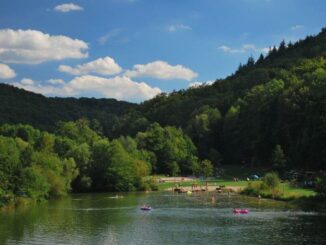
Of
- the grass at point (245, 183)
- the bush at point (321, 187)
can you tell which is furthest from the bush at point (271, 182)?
the bush at point (321, 187)

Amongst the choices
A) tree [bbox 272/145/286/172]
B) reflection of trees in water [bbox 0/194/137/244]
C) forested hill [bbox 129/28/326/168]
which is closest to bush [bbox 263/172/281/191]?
reflection of trees in water [bbox 0/194/137/244]

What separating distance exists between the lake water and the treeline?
595 centimetres

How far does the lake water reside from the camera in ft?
186

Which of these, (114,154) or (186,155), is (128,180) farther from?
(186,155)

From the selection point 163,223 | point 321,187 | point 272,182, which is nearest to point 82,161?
point 272,182

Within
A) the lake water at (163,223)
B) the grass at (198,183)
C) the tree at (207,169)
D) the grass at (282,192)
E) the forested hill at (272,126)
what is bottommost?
the lake water at (163,223)

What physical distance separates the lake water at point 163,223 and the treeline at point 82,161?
5954 millimetres

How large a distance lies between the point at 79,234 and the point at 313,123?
87.0 m

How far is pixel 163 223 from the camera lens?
68.9 metres

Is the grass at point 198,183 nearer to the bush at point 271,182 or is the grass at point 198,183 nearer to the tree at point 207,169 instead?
the tree at point 207,169

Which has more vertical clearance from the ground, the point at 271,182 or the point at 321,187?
the point at 271,182

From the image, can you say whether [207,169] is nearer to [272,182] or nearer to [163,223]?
[272,182]

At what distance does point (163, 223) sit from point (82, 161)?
5486cm

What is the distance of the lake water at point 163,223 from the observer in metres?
56.6
